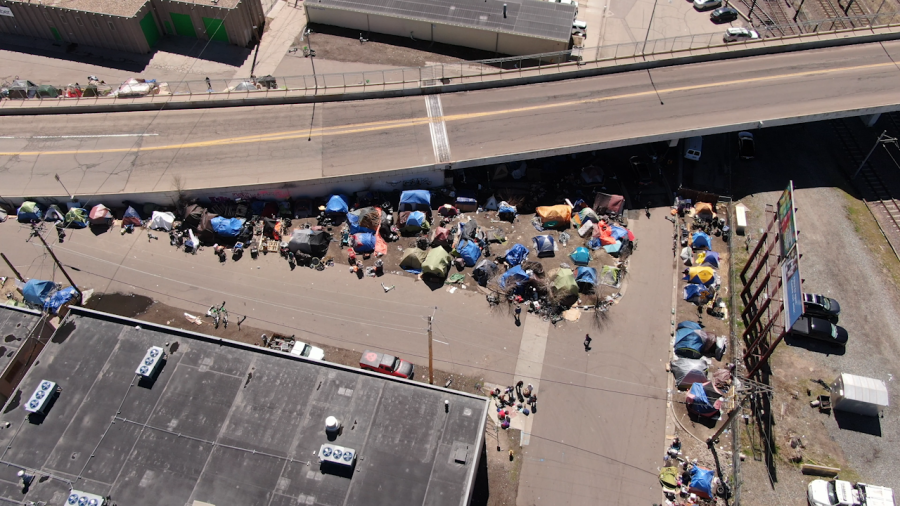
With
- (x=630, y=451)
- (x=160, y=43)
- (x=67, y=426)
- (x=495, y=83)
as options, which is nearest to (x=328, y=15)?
(x=160, y=43)

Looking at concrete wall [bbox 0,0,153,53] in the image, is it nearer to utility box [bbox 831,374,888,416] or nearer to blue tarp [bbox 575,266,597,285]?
blue tarp [bbox 575,266,597,285]

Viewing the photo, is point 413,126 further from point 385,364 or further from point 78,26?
point 78,26

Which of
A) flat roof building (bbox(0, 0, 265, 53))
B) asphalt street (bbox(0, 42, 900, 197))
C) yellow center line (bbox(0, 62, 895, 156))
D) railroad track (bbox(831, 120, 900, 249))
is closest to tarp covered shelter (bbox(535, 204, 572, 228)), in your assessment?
asphalt street (bbox(0, 42, 900, 197))

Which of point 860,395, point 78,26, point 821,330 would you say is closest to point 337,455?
point 860,395

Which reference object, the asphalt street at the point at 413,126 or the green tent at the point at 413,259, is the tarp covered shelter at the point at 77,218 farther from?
the green tent at the point at 413,259

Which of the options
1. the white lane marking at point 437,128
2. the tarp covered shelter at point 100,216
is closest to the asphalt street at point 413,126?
the white lane marking at point 437,128

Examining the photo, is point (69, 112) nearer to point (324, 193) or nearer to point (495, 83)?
point (324, 193)
